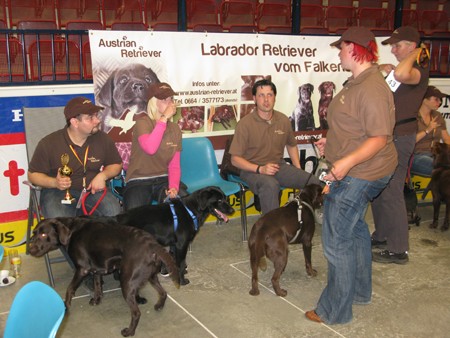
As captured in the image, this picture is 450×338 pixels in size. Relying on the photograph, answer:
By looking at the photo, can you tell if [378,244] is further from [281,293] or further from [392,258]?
[281,293]

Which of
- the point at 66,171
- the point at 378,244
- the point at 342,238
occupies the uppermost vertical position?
the point at 66,171

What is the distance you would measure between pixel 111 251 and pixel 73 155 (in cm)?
102

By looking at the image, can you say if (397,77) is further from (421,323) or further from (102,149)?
(102,149)

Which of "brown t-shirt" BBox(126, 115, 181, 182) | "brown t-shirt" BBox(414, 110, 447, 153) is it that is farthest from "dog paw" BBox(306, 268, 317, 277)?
"brown t-shirt" BBox(414, 110, 447, 153)

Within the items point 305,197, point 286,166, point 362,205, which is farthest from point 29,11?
point 362,205

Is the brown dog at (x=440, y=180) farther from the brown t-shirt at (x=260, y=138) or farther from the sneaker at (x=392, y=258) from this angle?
the brown t-shirt at (x=260, y=138)

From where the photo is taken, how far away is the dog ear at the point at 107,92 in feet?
14.0

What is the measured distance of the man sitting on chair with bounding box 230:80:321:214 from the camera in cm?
419

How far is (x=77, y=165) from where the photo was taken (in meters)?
3.66

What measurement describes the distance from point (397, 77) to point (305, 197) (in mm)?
1141

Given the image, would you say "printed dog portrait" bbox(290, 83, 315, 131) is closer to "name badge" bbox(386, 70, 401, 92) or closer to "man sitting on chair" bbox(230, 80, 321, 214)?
"man sitting on chair" bbox(230, 80, 321, 214)

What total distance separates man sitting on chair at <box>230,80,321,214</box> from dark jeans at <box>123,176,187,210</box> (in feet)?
2.26

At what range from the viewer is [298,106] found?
5.15 m

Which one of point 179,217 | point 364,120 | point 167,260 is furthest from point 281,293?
point 364,120
